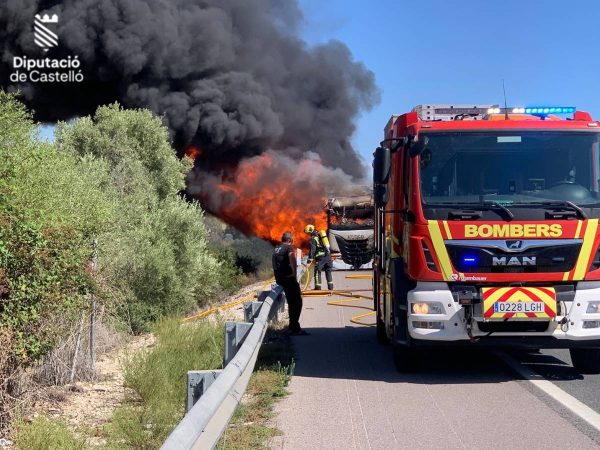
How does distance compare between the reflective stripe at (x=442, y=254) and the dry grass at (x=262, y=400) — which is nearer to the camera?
the dry grass at (x=262, y=400)

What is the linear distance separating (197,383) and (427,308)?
11.4ft

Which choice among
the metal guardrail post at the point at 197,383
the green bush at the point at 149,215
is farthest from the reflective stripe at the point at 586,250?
the green bush at the point at 149,215

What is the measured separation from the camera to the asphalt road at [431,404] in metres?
5.75

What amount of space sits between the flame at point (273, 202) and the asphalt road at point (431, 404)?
20.4m

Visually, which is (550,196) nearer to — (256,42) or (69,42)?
(69,42)

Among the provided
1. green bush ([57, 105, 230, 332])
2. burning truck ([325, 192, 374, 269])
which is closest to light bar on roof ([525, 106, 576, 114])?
green bush ([57, 105, 230, 332])

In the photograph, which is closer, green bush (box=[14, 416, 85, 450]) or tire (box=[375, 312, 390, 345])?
green bush (box=[14, 416, 85, 450])

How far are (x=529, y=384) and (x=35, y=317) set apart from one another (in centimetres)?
508

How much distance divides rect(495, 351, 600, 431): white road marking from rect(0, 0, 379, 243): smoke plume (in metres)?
23.0

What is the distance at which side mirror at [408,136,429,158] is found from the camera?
8.04 m

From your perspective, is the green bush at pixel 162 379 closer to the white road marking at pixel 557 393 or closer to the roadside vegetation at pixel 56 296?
the roadside vegetation at pixel 56 296

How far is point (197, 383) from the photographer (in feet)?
16.7

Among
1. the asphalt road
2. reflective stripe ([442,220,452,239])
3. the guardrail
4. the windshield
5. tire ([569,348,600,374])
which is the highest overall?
the windshield

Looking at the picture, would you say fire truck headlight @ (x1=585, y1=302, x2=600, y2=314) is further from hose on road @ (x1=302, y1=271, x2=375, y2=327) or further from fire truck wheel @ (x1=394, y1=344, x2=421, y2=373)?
hose on road @ (x1=302, y1=271, x2=375, y2=327)
